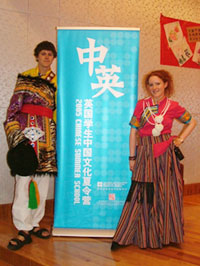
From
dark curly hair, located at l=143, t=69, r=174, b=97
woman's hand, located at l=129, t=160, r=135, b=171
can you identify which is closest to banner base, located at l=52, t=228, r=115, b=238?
woman's hand, located at l=129, t=160, r=135, b=171

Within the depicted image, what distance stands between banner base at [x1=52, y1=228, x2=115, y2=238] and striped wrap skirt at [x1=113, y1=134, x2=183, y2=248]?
22cm

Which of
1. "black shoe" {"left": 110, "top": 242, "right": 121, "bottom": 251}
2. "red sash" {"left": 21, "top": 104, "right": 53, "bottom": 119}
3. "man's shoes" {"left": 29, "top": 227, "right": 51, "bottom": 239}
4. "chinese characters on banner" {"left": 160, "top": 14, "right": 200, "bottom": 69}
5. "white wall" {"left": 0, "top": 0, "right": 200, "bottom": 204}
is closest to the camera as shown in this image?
"black shoe" {"left": 110, "top": 242, "right": 121, "bottom": 251}

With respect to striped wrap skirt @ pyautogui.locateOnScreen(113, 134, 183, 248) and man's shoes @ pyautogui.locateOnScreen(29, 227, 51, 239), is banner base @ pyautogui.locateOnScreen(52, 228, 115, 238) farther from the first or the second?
striped wrap skirt @ pyautogui.locateOnScreen(113, 134, 183, 248)

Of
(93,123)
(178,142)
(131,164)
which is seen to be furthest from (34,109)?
(178,142)

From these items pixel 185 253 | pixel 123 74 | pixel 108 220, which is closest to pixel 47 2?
pixel 123 74

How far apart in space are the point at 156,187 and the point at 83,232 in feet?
2.21

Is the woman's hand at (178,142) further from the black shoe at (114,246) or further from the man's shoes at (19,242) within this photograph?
the man's shoes at (19,242)

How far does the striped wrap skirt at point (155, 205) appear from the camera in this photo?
96.5 inches

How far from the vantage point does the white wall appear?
332cm

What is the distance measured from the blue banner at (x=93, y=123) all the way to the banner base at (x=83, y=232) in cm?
1

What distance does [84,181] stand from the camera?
8.67 ft

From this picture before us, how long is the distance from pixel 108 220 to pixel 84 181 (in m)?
0.36

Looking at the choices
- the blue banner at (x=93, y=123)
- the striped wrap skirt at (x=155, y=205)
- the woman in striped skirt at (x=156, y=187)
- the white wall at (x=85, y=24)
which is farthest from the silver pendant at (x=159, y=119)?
the white wall at (x=85, y=24)

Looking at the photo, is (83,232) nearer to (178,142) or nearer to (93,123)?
(93,123)
